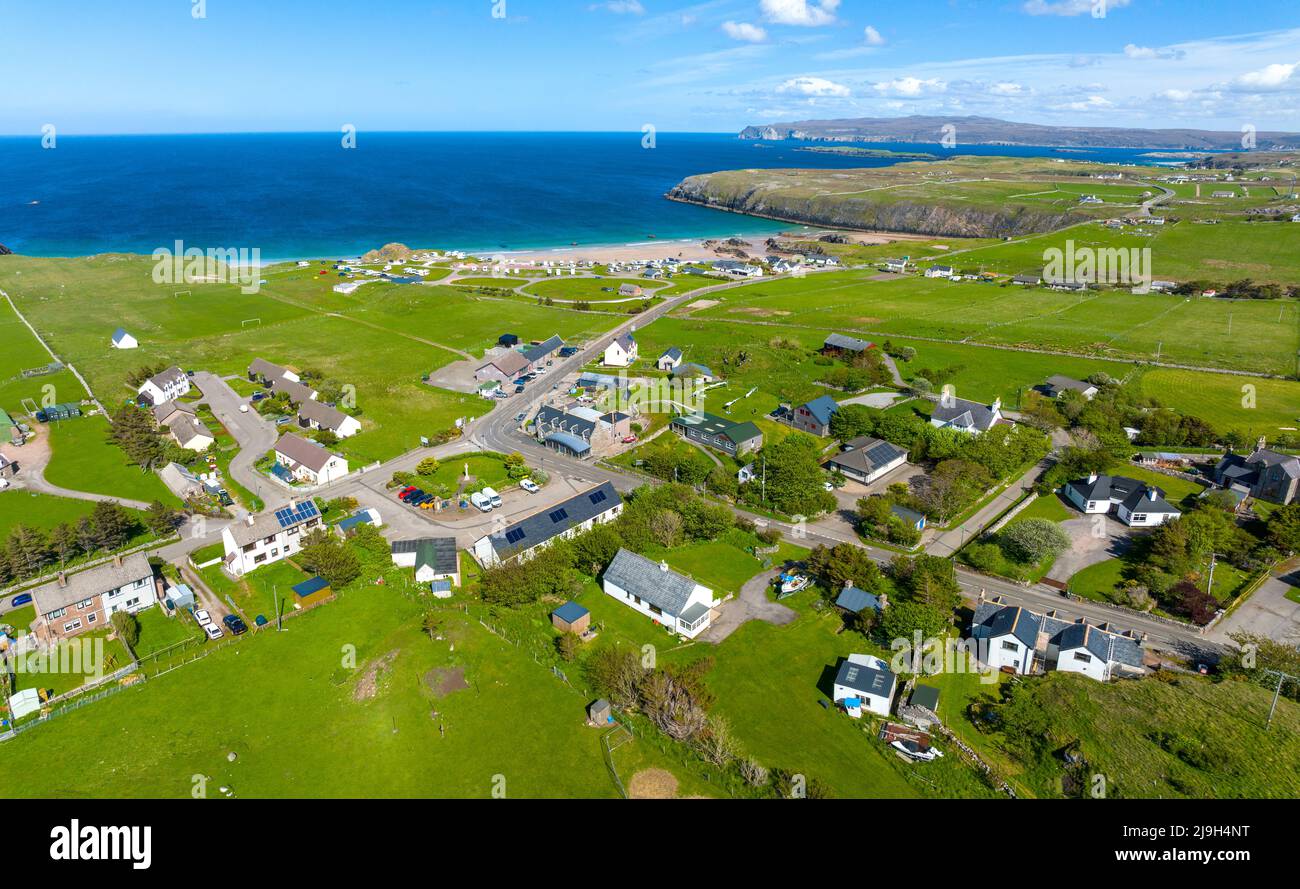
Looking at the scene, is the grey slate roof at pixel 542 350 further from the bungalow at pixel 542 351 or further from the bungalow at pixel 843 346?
the bungalow at pixel 843 346

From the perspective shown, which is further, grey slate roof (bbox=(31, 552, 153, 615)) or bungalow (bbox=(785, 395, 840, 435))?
bungalow (bbox=(785, 395, 840, 435))

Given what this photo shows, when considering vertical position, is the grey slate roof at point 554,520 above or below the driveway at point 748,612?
above

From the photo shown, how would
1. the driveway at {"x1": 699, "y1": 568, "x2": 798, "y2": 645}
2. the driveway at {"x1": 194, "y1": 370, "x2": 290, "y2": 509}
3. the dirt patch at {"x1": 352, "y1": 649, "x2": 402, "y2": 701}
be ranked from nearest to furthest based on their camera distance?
1. the dirt patch at {"x1": 352, "y1": 649, "x2": 402, "y2": 701}
2. the driveway at {"x1": 699, "y1": 568, "x2": 798, "y2": 645}
3. the driveway at {"x1": 194, "y1": 370, "x2": 290, "y2": 509}

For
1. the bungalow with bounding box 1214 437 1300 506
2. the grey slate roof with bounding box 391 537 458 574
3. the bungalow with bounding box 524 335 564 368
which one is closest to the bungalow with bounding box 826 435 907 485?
the bungalow with bounding box 1214 437 1300 506

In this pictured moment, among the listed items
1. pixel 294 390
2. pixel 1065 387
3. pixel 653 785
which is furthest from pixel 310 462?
pixel 1065 387

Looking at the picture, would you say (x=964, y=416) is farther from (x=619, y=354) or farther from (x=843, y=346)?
(x=619, y=354)

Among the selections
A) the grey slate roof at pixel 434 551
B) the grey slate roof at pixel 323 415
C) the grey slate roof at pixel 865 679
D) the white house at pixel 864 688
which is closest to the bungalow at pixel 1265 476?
the white house at pixel 864 688

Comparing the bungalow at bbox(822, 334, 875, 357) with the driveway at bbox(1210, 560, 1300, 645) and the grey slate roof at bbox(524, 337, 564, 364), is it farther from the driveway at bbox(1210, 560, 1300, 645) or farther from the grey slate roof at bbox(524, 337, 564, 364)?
the driveway at bbox(1210, 560, 1300, 645)

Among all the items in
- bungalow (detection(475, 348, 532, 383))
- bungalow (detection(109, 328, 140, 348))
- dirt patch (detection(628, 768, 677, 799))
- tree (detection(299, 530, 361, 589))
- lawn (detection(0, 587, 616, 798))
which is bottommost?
dirt patch (detection(628, 768, 677, 799))
